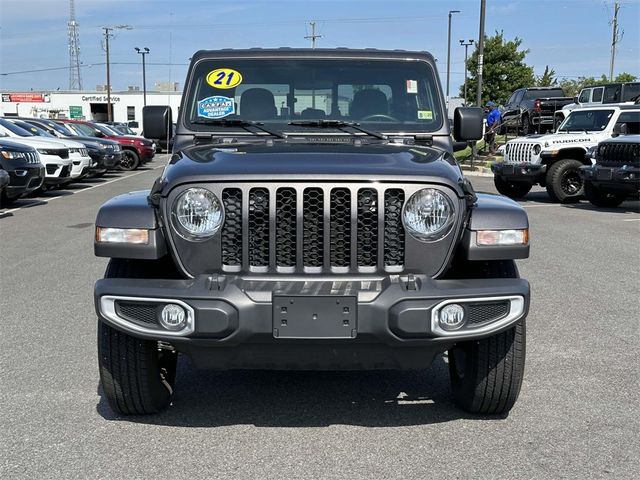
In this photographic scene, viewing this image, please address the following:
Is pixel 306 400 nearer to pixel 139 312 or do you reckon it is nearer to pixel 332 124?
pixel 139 312

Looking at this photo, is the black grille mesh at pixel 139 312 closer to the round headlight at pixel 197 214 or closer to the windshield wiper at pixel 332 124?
the round headlight at pixel 197 214

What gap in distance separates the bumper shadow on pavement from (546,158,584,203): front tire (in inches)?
470

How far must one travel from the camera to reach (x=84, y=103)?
8606cm

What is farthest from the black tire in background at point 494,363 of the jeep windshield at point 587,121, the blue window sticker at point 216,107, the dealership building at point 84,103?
the dealership building at point 84,103

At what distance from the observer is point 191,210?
3578 mm

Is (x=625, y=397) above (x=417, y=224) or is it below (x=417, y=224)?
below

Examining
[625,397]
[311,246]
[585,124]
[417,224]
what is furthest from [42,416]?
[585,124]

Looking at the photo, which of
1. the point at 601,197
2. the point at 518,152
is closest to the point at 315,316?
the point at 601,197

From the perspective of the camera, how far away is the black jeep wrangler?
13828mm

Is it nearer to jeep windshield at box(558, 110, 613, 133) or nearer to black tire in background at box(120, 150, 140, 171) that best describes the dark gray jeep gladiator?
jeep windshield at box(558, 110, 613, 133)

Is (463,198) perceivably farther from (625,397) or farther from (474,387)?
(625,397)

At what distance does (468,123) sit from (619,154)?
33.0ft

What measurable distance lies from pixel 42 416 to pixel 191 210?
1.45 meters

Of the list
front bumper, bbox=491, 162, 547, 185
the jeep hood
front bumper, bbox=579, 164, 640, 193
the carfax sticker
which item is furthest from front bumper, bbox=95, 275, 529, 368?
front bumper, bbox=491, 162, 547, 185
